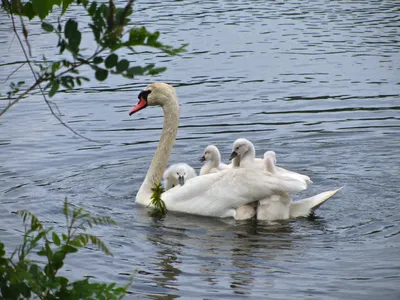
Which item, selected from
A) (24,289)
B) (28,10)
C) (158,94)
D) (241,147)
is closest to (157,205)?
(241,147)

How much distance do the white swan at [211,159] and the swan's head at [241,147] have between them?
0.93ft

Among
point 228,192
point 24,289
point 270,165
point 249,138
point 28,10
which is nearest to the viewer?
point 28,10

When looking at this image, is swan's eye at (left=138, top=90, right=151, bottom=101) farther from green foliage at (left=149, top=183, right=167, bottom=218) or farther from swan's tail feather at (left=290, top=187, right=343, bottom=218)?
swan's tail feather at (left=290, top=187, right=343, bottom=218)

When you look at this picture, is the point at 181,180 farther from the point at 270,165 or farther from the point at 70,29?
the point at 70,29

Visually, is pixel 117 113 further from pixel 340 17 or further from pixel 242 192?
pixel 340 17

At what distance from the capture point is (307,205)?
29.7 feet

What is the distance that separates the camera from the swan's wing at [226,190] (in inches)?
350

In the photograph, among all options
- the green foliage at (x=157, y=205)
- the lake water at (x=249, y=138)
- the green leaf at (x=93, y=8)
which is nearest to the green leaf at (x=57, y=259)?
the green leaf at (x=93, y=8)

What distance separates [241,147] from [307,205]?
1.23 m

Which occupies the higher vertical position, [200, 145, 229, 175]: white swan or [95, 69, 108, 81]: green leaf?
[95, 69, 108, 81]: green leaf

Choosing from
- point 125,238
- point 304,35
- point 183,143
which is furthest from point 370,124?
point 304,35

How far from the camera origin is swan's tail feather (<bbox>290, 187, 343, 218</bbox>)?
896cm

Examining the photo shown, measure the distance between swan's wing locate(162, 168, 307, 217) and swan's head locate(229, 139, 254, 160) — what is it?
0.52 m

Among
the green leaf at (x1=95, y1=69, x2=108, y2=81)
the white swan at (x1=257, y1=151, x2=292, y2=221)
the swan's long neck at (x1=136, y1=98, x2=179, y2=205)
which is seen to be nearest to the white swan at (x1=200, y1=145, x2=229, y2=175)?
the swan's long neck at (x1=136, y1=98, x2=179, y2=205)
